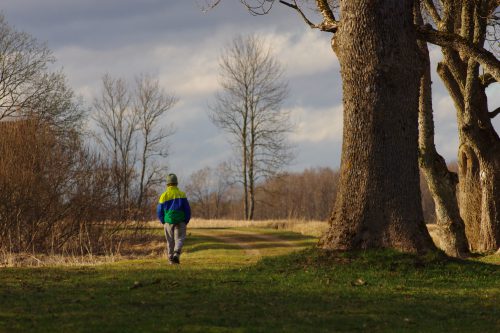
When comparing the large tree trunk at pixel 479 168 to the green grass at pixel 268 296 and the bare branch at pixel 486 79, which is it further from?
the green grass at pixel 268 296

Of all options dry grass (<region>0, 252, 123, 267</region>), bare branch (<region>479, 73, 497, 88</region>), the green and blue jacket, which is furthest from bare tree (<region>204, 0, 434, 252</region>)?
bare branch (<region>479, 73, 497, 88</region>)

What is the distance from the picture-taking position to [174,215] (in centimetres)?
1591

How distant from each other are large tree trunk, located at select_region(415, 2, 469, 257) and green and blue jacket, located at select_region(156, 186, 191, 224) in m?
8.54

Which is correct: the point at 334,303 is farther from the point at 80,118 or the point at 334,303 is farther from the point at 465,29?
the point at 80,118

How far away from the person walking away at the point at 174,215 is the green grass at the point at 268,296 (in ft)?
3.05

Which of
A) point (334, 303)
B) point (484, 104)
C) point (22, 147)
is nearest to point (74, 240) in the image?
point (22, 147)

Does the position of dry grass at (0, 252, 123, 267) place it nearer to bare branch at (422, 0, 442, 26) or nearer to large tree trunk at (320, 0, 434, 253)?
large tree trunk at (320, 0, 434, 253)

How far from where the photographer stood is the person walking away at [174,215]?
627 inches

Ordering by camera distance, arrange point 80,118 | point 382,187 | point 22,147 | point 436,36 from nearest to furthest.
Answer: point 382,187, point 436,36, point 22,147, point 80,118

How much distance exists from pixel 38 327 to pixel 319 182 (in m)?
108

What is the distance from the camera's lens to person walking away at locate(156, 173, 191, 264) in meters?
15.9

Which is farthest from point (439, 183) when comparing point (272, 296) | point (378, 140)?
point (272, 296)

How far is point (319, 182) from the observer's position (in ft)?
378

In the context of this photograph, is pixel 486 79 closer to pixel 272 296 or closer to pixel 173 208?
pixel 173 208
